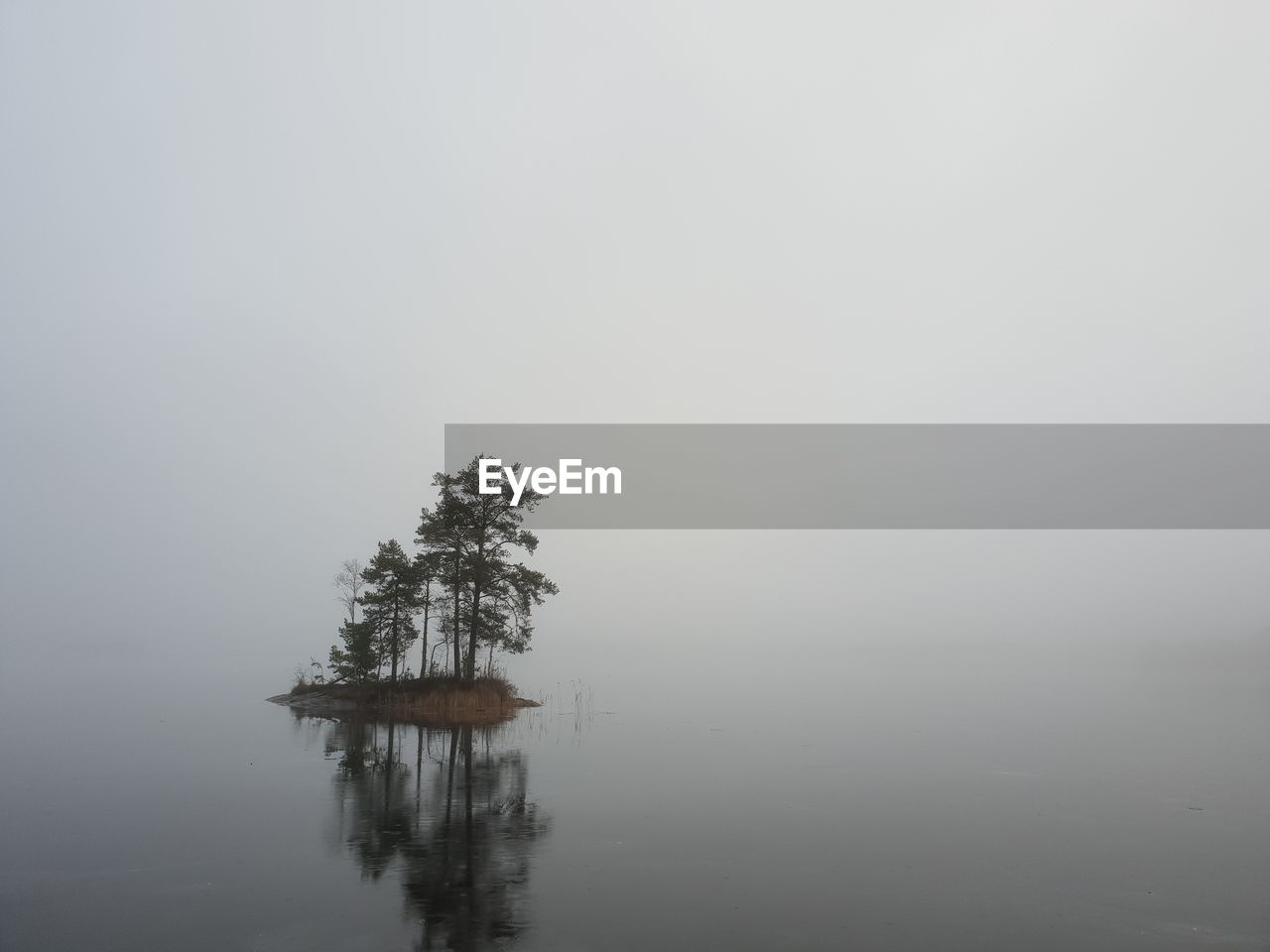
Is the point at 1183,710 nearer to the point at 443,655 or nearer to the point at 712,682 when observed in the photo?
the point at 712,682

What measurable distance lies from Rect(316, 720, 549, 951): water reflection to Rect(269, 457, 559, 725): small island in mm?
12490

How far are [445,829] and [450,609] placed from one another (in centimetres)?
3042

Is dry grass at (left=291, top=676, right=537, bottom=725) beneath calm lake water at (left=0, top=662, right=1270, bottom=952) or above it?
above

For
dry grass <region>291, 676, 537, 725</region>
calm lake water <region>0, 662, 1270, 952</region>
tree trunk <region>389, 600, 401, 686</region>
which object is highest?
tree trunk <region>389, 600, 401, 686</region>

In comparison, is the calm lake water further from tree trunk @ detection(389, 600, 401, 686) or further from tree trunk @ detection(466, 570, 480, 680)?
tree trunk @ detection(389, 600, 401, 686)

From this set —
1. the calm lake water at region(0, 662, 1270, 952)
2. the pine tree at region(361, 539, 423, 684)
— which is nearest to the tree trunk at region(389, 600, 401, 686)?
the pine tree at region(361, 539, 423, 684)

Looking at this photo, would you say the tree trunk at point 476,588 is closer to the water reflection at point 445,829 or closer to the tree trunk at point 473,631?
the tree trunk at point 473,631

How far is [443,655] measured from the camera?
52.4 metres

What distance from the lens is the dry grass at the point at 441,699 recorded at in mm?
43219

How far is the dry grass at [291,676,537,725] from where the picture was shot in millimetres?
43219

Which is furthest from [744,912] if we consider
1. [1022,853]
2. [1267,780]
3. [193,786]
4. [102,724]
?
[102,724]

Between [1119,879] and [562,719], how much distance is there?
29.4 m

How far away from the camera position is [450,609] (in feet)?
156

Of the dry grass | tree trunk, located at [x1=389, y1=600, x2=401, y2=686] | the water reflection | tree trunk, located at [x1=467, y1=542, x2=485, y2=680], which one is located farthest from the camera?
tree trunk, located at [x1=389, y1=600, x2=401, y2=686]
